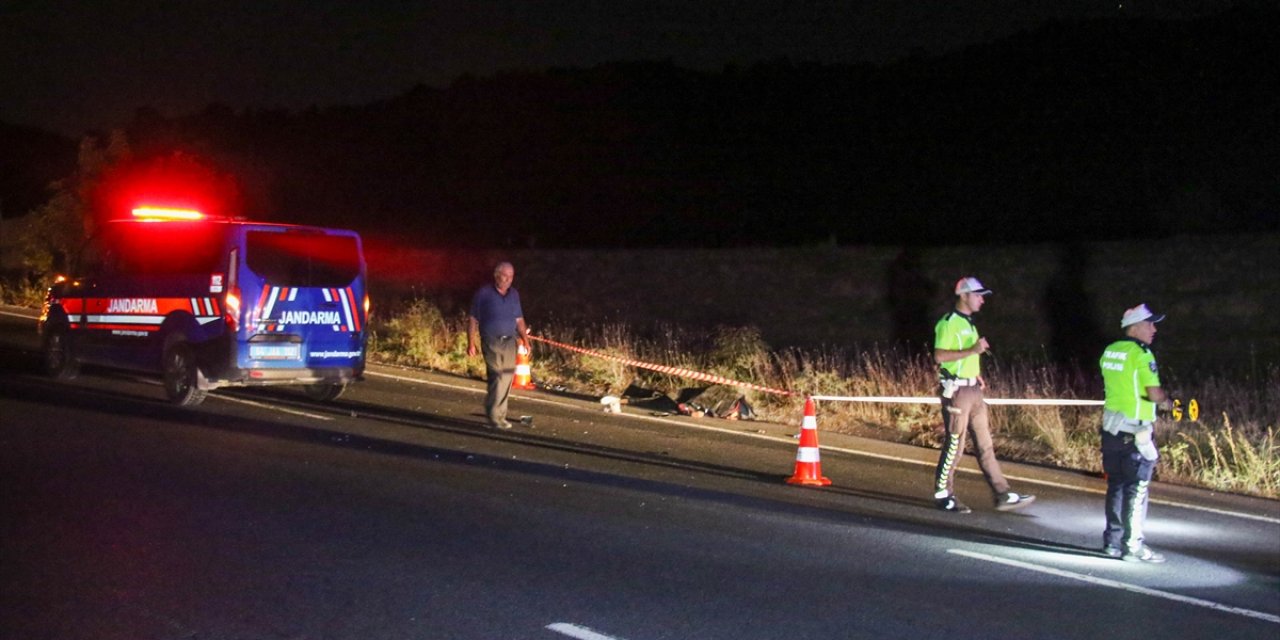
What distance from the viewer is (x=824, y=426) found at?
592 inches

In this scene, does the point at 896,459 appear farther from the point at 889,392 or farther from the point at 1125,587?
the point at 1125,587

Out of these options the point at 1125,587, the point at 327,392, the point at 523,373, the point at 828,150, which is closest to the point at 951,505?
the point at 1125,587

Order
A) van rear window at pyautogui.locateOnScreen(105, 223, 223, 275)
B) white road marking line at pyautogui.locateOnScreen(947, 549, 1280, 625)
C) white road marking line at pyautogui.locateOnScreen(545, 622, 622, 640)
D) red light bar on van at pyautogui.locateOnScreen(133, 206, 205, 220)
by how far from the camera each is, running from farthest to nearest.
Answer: red light bar on van at pyautogui.locateOnScreen(133, 206, 205, 220), van rear window at pyautogui.locateOnScreen(105, 223, 223, 275), white road marking line at pyautogui.locateOnScreen(947, 549, 1280, 625), white road marking line at pyautogui.locateOnScreen(545, 622, 622, 640)

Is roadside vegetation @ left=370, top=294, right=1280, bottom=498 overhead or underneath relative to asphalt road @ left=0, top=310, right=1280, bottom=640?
overhead

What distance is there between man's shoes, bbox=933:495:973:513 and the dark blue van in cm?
726

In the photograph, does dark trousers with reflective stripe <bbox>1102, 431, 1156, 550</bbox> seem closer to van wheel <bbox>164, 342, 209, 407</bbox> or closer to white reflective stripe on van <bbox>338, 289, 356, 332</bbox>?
white reflective stripe on van <bbox>338, 289, 356, 332</bbox>

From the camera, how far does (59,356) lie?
1588 centimetres

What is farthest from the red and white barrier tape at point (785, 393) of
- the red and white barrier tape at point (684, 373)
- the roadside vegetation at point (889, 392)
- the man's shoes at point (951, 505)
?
the man's shoes at point (951, 505)

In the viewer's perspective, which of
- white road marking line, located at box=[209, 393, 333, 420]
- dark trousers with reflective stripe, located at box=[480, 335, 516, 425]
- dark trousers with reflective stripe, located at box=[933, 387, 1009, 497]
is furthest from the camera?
white road marking line, located at box=[209, 393, 333, 420]

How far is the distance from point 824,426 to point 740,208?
49540 mm

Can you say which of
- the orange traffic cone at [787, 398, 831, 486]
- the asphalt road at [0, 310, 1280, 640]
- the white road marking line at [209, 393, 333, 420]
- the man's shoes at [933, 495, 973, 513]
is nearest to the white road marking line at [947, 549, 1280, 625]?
the asphalt road at [0, 310, 1280, 640]

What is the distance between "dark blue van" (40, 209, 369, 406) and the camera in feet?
44.0

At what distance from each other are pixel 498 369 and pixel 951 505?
17.3 ft

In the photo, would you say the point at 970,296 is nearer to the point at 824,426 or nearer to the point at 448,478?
the point at 448,478
